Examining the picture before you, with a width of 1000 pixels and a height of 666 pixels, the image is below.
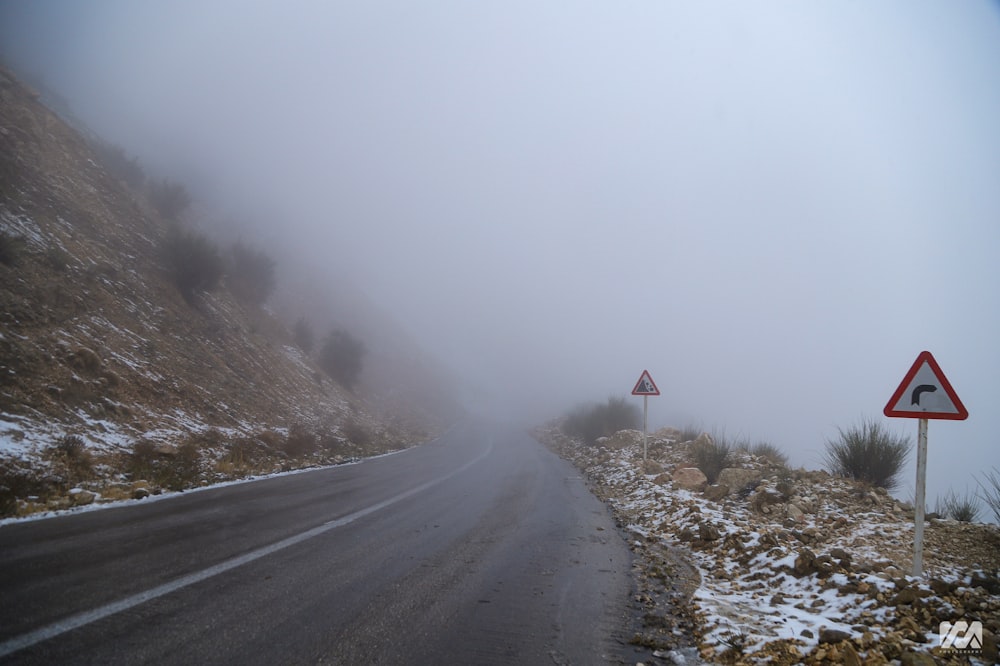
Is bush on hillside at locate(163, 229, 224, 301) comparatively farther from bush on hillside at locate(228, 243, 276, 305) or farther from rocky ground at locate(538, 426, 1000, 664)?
rocky ground at locate(538, 426, 1000, 664)

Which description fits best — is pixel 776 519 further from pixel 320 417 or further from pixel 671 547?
pixel 320 417

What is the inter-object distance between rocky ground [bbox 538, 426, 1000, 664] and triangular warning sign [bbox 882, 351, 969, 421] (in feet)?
4.99

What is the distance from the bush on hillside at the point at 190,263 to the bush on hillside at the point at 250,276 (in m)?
3.99

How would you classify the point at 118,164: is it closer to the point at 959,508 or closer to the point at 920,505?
the point at 920,505

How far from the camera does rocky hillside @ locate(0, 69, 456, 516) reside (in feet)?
30.2

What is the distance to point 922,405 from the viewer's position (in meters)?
5.24

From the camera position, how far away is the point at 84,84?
4006cm

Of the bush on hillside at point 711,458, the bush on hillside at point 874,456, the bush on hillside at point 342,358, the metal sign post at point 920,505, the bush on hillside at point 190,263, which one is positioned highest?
the bush on hillside at point 190,263

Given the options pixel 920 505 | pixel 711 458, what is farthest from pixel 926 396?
pixel 711 458

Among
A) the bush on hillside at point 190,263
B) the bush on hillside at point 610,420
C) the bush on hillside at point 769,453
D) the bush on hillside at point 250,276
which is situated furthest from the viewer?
the bush on hillside at point 250,276

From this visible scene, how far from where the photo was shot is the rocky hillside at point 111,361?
920cm

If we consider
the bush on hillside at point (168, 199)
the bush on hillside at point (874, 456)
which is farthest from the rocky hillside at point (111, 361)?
the bush on hillside at point (874, 456)

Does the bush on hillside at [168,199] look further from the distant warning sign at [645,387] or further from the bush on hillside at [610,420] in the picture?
the distant warning sign at [645,387]

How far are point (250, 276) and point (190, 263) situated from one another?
829 centimetres
